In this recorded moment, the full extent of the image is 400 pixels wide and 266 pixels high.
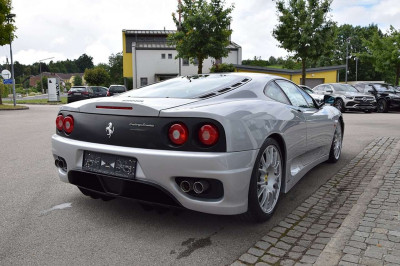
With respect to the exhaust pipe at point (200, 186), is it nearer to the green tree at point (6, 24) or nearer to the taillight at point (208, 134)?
the taillight at point (208, 134)

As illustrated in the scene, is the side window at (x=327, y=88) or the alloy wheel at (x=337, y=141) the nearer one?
the alloy wheel at (x=337, y=141)

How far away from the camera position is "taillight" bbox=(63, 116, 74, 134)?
3.34 meters

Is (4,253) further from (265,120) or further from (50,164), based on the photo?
(50,164)

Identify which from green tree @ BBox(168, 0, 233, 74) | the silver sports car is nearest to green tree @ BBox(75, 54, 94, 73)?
green tree @ BBox(168, 0, 233, 74)

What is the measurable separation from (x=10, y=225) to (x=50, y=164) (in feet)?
8.53

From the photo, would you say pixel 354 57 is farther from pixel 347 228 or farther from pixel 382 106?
pixel 347 228

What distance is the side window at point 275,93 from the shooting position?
3699 mm

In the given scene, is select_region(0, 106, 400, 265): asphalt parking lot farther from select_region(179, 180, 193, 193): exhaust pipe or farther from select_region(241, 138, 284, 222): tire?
select_region(179, 180, 193, 193): exhaust pipe

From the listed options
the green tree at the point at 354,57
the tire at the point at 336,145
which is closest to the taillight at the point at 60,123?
the tire at the point at 336,145

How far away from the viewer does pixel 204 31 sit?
86.2 feet

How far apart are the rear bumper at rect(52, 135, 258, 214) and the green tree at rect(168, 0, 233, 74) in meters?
23.9

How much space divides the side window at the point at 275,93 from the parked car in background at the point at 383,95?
54.0ft

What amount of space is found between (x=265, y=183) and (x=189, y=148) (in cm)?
88

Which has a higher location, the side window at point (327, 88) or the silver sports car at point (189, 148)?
the side window at point (327, 88)
